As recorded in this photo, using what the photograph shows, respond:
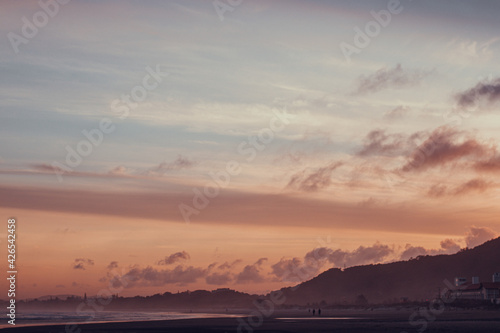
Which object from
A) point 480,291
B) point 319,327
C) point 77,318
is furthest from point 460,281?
point 319,327

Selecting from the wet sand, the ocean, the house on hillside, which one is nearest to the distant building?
the house on hillside

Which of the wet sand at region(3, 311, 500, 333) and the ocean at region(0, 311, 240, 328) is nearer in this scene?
the wet sand at region(3, 311, 500, 333)

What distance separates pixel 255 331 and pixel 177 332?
9691mm

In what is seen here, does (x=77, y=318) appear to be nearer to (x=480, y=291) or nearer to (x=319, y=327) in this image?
(x=319, y=327)

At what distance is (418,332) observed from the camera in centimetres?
6153

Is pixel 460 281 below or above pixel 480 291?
above

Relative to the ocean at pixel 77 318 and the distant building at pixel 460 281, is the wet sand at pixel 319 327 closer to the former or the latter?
the ocean at pixel 77 318

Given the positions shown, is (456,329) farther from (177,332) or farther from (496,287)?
(496,287)

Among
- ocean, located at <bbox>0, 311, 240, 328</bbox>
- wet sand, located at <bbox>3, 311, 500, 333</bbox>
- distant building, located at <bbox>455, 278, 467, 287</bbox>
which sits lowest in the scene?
wet sand, located at <bbox>3, 311, 500, 333</bbox>

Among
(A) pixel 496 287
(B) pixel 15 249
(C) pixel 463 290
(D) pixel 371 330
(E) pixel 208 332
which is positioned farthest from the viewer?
(C) pixel 463 290

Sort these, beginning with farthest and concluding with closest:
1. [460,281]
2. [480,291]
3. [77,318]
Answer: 1. [460,281]
2. [480,291]
3. [77,318]

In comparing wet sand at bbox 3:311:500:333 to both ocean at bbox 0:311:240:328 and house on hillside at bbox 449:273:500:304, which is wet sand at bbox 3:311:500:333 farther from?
house on hillside at bbox 449:273:500:304

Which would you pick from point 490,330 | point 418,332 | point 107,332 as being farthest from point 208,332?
point 490,330

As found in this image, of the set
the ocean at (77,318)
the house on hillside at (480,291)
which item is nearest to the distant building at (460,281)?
the house on hillside at (480,291)
